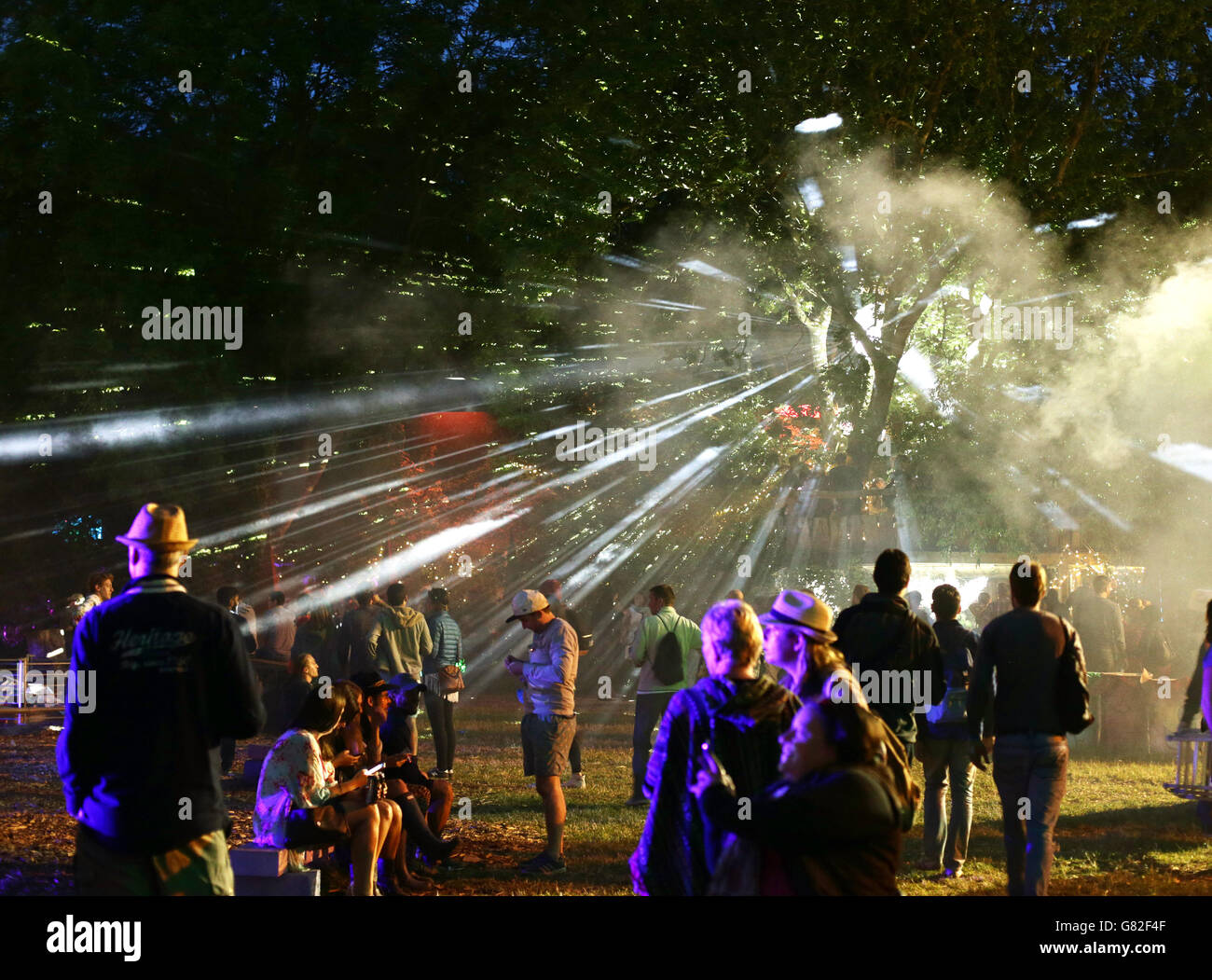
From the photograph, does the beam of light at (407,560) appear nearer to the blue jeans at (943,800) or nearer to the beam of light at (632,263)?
the beam of light at (632,263)

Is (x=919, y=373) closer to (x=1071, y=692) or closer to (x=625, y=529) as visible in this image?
(x=625, y=529)

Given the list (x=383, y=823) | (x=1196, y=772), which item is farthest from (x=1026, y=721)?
(x=1196, y=772)

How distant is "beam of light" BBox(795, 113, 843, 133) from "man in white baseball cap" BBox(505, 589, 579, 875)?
1034 centimetres

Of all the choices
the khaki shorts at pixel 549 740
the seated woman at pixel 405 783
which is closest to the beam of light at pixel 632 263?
the khaki shorts at pixel 549 740

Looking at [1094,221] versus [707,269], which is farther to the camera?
[707,269]

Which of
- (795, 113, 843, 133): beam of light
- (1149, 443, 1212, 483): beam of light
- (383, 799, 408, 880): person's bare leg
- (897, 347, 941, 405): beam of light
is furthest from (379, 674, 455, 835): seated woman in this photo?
(1149, 443, 1212, 483): beam of light

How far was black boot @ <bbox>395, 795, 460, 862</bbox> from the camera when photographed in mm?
7652

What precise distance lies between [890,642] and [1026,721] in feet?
2.68

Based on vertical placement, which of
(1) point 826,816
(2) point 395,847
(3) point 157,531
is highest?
(3) point 157,531

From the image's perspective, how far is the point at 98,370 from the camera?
52.0 feet

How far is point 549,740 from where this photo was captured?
25.7 feet

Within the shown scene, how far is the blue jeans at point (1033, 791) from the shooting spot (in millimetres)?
6109

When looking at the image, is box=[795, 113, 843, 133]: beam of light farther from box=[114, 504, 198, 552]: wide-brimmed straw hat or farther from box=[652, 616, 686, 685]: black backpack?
box=[114, 504, 198, 552]: wide-brimmed straw hat

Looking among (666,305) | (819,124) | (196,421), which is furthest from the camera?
(666,305)
